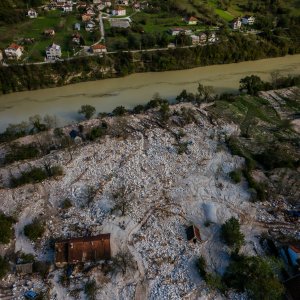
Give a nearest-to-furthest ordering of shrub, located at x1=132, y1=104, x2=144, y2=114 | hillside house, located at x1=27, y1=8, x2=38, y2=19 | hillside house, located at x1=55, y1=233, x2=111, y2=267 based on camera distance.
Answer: hillside house, located at x1=55, y1=233, x2=111, y2=267
shrub, located at x1=132, y1=104, x2=144, y2=114
hillside house, located at x1=27, y1=8, x2=38, y2=19

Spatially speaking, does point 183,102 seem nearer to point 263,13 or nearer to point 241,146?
point 241,146

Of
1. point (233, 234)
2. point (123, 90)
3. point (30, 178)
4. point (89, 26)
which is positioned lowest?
point (123, 90)

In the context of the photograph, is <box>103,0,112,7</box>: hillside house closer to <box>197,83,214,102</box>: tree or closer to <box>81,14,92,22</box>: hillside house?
<box>81,14,92,22</box>: hillside house

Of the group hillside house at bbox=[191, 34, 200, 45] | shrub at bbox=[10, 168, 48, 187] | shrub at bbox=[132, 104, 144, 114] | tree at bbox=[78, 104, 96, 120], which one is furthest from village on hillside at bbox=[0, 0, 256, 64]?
shrub at bbox=[10, 168, 48, 187]

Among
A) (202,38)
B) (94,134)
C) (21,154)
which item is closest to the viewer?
(21,154)

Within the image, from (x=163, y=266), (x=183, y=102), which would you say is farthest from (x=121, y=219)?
(x=183, y=102)

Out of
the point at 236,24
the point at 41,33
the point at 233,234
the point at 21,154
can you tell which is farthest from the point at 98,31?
the point at 233,234

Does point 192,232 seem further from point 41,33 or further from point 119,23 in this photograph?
point 119,23

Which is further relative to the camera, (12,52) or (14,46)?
(14,46)
